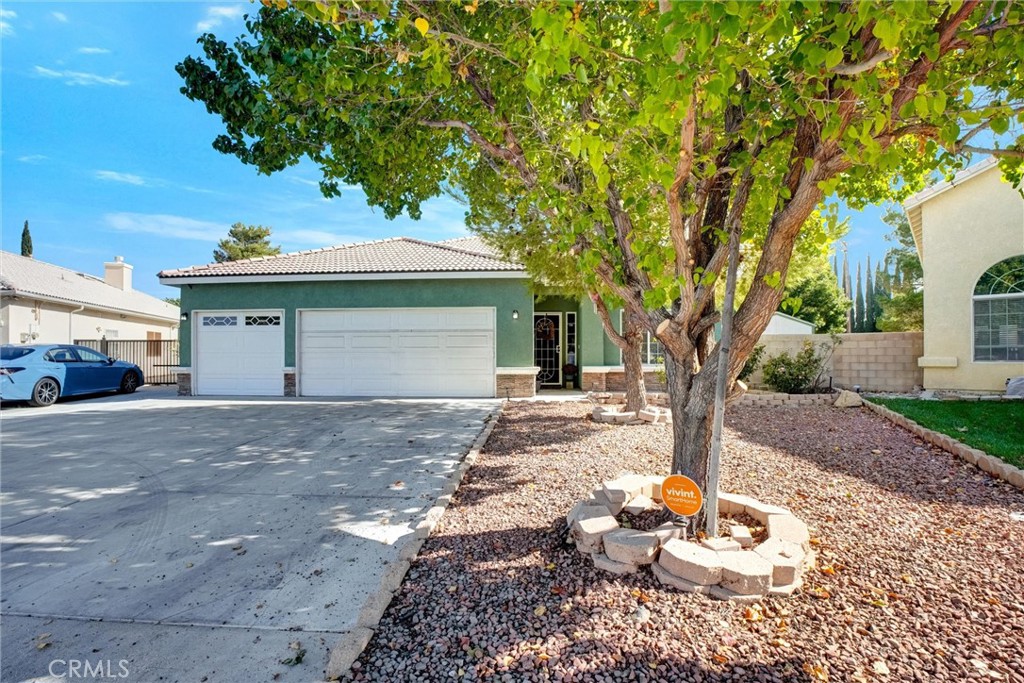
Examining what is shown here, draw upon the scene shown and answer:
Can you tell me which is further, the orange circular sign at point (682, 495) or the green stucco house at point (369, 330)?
the green stucco house at point (369, 330)

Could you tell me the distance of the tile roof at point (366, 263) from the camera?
1241cm

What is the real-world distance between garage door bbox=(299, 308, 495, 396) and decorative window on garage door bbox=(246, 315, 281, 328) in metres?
0.74

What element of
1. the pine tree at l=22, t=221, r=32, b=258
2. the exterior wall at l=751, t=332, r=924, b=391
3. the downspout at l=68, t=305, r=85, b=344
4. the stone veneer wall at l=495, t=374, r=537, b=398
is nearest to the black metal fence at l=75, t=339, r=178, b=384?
the downspout at l=68, t=305, r=85, b=344

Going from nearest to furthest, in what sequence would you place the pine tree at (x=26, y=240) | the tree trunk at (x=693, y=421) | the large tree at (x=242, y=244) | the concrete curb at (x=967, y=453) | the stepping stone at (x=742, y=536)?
the stepping stone at (x=742, y=536) → the tree trunk at (x=693, y=421) → the concrete curb at (x=967, y=453) → the pine tree at (x=26, y=240) → the large tree at (x=242, y=244)

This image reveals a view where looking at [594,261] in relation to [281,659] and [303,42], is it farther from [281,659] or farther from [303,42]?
[303,42]

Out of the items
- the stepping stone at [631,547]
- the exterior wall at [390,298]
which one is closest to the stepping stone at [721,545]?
the stepping stone at [631,547]

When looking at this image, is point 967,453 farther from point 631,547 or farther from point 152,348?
point 152,348

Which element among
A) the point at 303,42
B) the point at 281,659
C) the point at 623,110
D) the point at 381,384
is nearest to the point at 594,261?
the point at 623,110

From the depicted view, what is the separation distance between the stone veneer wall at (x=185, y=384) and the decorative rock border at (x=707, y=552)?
13.8m

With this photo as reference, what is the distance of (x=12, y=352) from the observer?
11523 millimetres

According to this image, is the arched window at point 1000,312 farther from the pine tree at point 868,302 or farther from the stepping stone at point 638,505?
the pine tree at point 868,302

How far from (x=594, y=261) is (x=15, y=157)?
1792cm

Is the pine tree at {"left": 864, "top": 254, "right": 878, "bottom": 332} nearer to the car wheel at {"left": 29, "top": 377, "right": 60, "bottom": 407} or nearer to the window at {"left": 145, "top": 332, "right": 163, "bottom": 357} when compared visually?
the window at {"left": 145, "top": 332, "right": 163, "bottom": 357}

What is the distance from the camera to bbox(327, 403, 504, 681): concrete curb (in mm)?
2189
